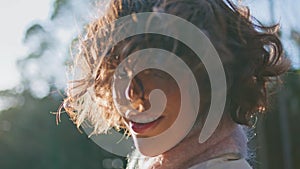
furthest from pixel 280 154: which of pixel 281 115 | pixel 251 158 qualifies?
pixel 251 158

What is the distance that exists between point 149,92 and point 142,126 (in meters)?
0.03

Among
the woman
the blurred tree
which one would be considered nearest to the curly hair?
the woman

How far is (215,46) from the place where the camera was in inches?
21.7

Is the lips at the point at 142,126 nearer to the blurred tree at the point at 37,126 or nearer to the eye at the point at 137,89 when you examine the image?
the eye at the point at 137,89

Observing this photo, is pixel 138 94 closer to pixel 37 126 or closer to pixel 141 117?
pixel 141 117

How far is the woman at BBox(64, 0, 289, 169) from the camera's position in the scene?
0.53m

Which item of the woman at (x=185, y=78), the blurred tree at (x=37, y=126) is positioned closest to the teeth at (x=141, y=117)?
the woman at (x=185, y=78)

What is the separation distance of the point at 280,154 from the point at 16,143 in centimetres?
212

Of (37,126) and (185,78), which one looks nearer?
(185,78)

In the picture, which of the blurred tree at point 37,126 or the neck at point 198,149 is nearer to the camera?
the neck at point 198,149

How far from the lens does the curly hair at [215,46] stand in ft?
1.81

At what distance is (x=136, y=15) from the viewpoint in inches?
21.8

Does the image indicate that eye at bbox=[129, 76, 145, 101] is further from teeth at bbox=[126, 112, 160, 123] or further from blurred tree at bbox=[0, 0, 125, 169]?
blurred tree at bbox=[0, 0, 125, 169]

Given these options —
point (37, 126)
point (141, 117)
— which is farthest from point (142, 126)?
point (37, 126)
